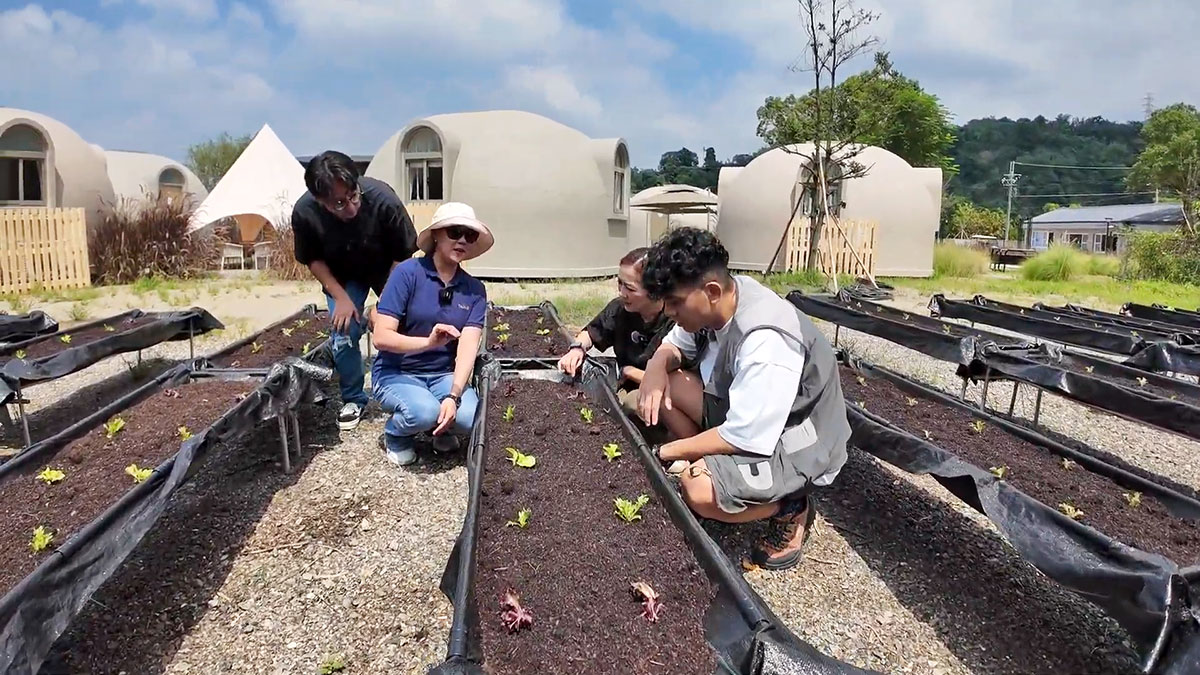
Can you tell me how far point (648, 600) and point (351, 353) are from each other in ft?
10.2

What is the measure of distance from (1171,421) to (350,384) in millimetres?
4713

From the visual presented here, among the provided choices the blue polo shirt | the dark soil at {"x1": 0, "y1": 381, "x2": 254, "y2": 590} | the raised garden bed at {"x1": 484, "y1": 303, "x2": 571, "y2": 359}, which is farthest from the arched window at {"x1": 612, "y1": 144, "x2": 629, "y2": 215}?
the dark soil at {"x1": 0, "y1": 381, "x2": 254, "y2": 590}

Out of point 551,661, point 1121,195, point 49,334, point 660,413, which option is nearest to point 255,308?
point 49,334

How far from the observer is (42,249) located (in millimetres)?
12188

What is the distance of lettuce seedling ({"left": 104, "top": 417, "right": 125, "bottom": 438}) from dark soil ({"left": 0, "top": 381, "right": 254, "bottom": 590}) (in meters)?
0.02

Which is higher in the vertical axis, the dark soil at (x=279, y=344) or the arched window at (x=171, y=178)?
the arched window at (x=171, y=178)

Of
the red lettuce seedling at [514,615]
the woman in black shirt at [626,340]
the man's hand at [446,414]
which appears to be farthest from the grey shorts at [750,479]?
the man's hand at [446,414]

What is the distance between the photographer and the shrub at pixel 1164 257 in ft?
59.0

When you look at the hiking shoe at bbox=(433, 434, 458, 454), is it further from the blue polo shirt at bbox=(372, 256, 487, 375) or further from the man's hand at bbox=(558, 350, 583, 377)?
the man's hand at bbox=(558, 350, 583, 377)

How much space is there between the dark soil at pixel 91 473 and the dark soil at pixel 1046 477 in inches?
141

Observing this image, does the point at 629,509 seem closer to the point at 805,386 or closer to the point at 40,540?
the point at 805,386

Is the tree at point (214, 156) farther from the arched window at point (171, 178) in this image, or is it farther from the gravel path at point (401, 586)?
the gravel path at point (401, 586)

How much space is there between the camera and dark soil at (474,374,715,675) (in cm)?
201

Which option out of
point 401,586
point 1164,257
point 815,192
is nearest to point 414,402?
point 401,586
